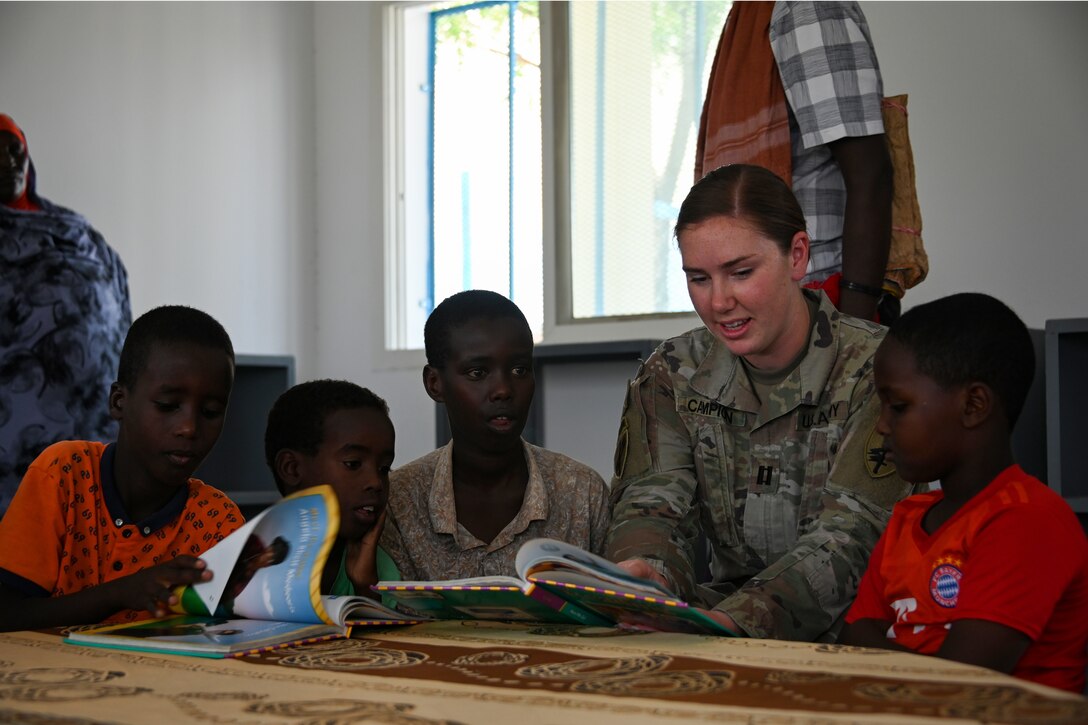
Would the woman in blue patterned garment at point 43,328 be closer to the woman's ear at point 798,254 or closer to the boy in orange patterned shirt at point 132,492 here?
the boy in orange patterned shirt at point 132,492

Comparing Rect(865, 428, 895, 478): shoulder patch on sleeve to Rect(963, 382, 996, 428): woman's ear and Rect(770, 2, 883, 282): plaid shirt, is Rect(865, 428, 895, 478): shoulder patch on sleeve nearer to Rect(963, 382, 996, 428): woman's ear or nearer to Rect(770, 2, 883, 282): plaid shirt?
Rect(963, 382, 996, 428): woman's ear

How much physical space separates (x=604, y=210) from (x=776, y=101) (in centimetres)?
243

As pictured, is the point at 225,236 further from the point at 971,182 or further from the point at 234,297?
the point at 971,182

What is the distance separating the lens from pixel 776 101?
2445 mm

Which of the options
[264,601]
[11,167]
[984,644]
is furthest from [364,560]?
[11,167]

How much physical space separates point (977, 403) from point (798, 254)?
525mm

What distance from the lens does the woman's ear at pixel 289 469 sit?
2.11m

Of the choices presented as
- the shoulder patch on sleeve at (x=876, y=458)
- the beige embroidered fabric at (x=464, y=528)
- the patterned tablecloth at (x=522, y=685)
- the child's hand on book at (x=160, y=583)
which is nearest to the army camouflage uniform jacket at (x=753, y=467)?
the shoulder patch on sleeve at (x=876, y=458)

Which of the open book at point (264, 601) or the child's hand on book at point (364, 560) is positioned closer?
the open book at point (264, 601)

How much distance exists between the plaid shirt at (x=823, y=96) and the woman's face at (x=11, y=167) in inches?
80.7

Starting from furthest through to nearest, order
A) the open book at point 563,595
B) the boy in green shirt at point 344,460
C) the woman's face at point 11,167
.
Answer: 1. the woman's face at point 11,167
2. the boy in green shirt at point 344,460
3. the open book at point 563,595

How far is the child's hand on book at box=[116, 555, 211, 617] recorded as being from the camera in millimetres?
1448

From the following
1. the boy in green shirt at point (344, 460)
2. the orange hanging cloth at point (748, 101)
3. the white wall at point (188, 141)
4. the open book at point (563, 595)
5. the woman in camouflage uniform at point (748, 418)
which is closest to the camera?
the open book at point (563, 595)

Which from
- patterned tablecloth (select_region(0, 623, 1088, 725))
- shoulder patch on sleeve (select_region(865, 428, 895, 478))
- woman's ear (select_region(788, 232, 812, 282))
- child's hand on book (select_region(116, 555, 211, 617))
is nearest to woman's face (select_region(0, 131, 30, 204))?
child's hand on book (select_region(116, 555, 211, 617))
